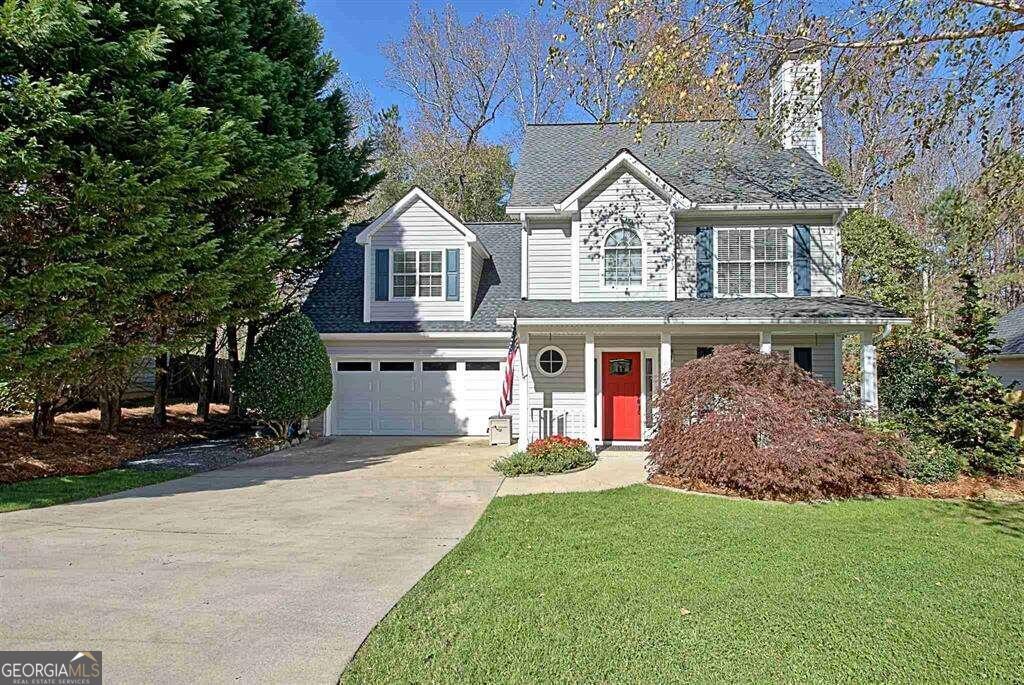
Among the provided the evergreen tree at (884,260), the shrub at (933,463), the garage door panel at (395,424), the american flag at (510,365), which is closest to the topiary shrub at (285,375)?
the garage door panel at (395,424)

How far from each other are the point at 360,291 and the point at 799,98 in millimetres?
11512

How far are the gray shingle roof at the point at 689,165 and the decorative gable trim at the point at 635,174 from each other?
0.42m

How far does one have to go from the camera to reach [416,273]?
15.8m

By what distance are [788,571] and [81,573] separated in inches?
254

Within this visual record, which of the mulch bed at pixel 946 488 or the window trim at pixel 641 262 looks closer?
the mulch bed at pixel 946 488

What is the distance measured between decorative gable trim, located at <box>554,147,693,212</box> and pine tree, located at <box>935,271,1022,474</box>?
5257 millimetres

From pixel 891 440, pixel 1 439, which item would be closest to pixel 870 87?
pixel 891 440

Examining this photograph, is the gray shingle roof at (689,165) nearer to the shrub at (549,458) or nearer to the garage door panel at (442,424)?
the shrub at (549,458)

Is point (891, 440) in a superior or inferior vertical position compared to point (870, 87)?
inferior

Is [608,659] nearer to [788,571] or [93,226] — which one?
[788,571]

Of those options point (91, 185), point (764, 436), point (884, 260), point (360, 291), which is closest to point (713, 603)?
point (764, 436)

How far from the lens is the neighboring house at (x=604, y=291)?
40.4 feet

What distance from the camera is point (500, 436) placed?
45.3 feet

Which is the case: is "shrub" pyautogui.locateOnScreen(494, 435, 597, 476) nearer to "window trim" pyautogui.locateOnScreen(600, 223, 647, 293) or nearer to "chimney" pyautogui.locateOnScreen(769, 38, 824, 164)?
"window trim" pyautogui.locateOnScreen(600, 223, 647, 293)
